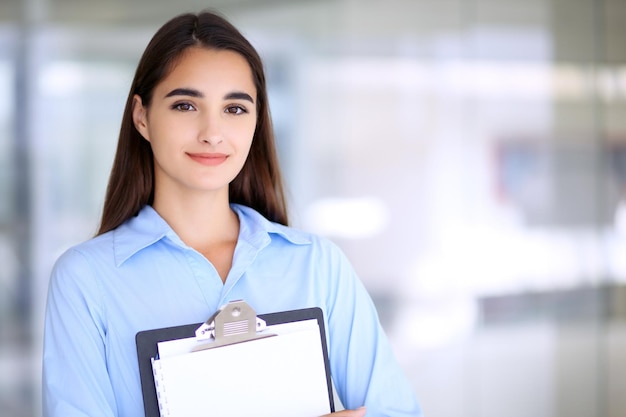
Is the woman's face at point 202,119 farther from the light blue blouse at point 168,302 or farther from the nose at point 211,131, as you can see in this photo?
the light blue blouse at point 168,302

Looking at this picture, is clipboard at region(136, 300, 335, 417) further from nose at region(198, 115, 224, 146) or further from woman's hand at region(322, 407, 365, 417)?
nose at region(198, 115, 224, 146)

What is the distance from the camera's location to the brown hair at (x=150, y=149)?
1621 mm

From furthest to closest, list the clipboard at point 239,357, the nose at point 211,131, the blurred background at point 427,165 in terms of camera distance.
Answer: the blurred background at point 427,165 < the nose at point 211,131 < the clipboard at point 239,357

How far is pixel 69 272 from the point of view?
1.46 m

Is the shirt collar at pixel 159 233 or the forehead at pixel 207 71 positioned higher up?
the forehead at pixel 207 71

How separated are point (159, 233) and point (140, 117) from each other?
0.25 m

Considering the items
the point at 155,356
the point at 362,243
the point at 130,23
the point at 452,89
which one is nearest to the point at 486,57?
the point at 452,89

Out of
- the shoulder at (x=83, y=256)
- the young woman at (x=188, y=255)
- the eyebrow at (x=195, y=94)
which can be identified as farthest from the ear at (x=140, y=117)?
the shoulder at (x=83, y=256)

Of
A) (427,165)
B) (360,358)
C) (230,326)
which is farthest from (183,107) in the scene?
(427,165)

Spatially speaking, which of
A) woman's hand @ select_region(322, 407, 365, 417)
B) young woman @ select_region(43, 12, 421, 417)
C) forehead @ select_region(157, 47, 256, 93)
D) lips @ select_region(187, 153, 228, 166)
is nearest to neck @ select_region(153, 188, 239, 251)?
young woman @ select_region(43, 12, 421, 417)

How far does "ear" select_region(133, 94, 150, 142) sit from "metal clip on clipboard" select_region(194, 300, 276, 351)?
0.44m

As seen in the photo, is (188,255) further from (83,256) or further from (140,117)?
(140,117)

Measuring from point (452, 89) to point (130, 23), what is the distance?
1.70 meters

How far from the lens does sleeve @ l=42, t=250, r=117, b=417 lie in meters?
1.38
